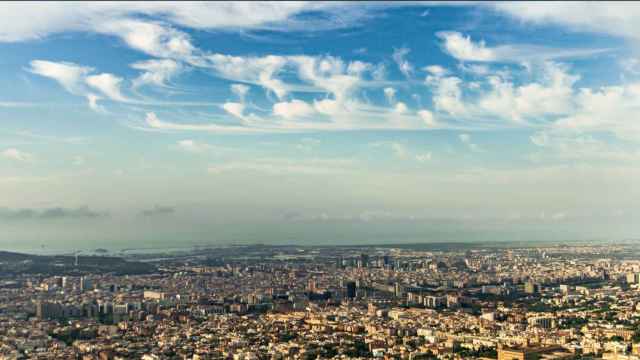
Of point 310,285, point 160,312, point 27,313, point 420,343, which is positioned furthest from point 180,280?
point 420,343

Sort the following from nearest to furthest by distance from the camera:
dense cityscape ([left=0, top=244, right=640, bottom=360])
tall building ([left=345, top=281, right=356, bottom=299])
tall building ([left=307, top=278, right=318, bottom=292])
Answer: dense cityscape ([left=0, top=244, right=640, bottom=360])
tall building ([left=345, top=281, right=356, bottom=299])
tall building ([left=307, top=278, right=318, bottom=292])

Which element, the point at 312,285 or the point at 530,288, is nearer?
the point at 530,288

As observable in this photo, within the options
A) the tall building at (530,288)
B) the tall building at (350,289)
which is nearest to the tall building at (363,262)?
the tall building at (350,289)

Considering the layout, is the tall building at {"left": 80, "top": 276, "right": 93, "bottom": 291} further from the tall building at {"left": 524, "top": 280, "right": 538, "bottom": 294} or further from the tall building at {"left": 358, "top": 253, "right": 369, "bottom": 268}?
the tall building at {"left": 358, "top": 253, "right": 369, "bottom": 268}

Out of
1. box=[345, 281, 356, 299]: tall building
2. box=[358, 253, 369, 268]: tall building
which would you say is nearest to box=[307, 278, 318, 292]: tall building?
box=[345, 281, 356, 299]: tall building

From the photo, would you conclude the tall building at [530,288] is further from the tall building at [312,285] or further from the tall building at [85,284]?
the tall building at [85,284]

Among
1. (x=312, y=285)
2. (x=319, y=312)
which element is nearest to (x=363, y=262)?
(x=312, y=285)

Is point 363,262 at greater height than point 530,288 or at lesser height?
greater

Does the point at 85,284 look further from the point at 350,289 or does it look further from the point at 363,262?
the point at 363,262
